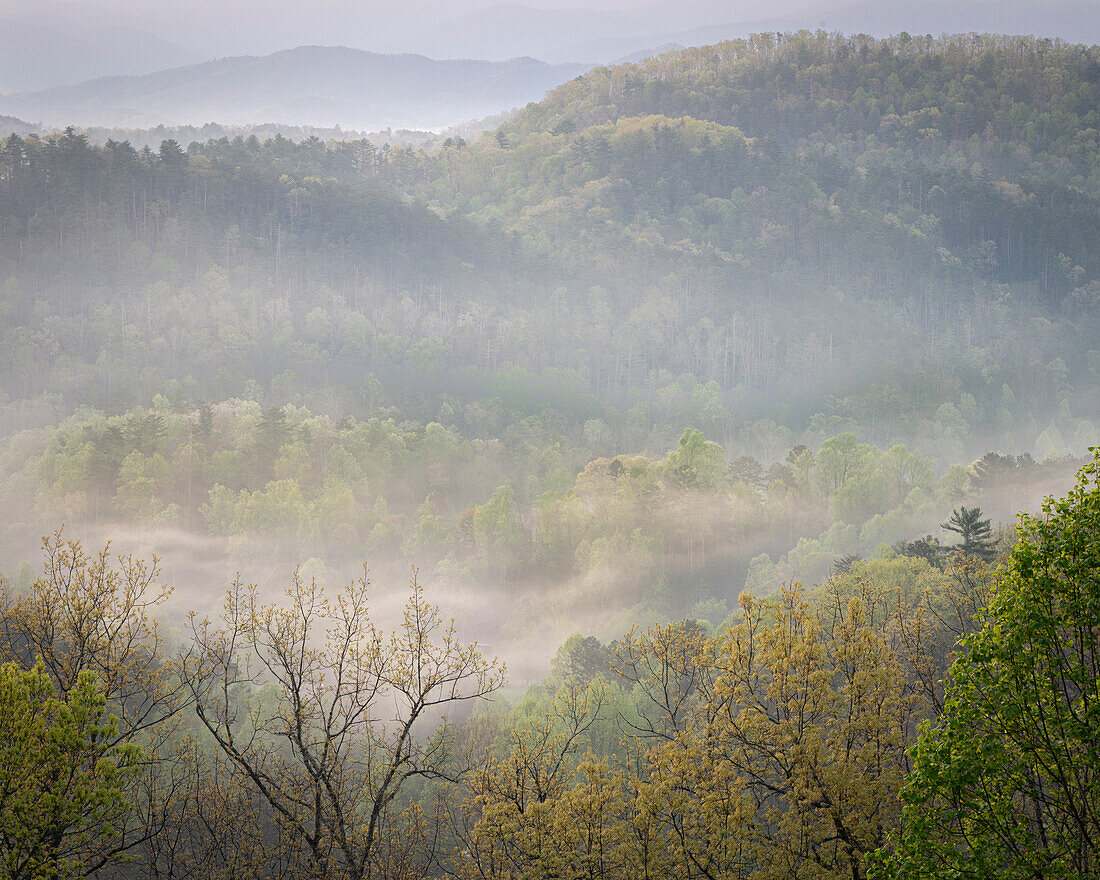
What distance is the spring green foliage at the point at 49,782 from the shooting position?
54.5 feet

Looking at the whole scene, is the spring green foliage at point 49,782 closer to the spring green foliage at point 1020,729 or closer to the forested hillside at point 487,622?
the forested hillside at point 487,622

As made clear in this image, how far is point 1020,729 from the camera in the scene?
14570mm

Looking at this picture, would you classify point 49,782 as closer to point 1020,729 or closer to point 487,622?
point 1020,729

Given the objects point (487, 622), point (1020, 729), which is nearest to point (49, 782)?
point (1020, 729)

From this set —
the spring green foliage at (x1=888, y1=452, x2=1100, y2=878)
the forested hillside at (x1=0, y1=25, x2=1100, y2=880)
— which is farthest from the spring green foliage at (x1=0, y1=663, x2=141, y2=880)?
the spring green foliage at (x1=888, y1=452, x2=1100, y2=878)

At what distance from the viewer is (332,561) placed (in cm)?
13238

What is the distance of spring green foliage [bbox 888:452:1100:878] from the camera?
13.9 meters

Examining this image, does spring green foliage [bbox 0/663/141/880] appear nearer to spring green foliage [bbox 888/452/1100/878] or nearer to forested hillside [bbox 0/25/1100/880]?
forested hillside [bbox 0/25/1100/880]

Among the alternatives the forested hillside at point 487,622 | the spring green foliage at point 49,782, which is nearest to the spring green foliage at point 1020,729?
the forested hillside at point 487,622

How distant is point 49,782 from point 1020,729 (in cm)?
1950

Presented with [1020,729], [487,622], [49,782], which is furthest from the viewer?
[487,622]

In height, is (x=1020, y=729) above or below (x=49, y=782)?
below

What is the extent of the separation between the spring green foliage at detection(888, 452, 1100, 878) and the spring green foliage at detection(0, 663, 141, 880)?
15426 mm

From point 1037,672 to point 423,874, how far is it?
2163 cm
